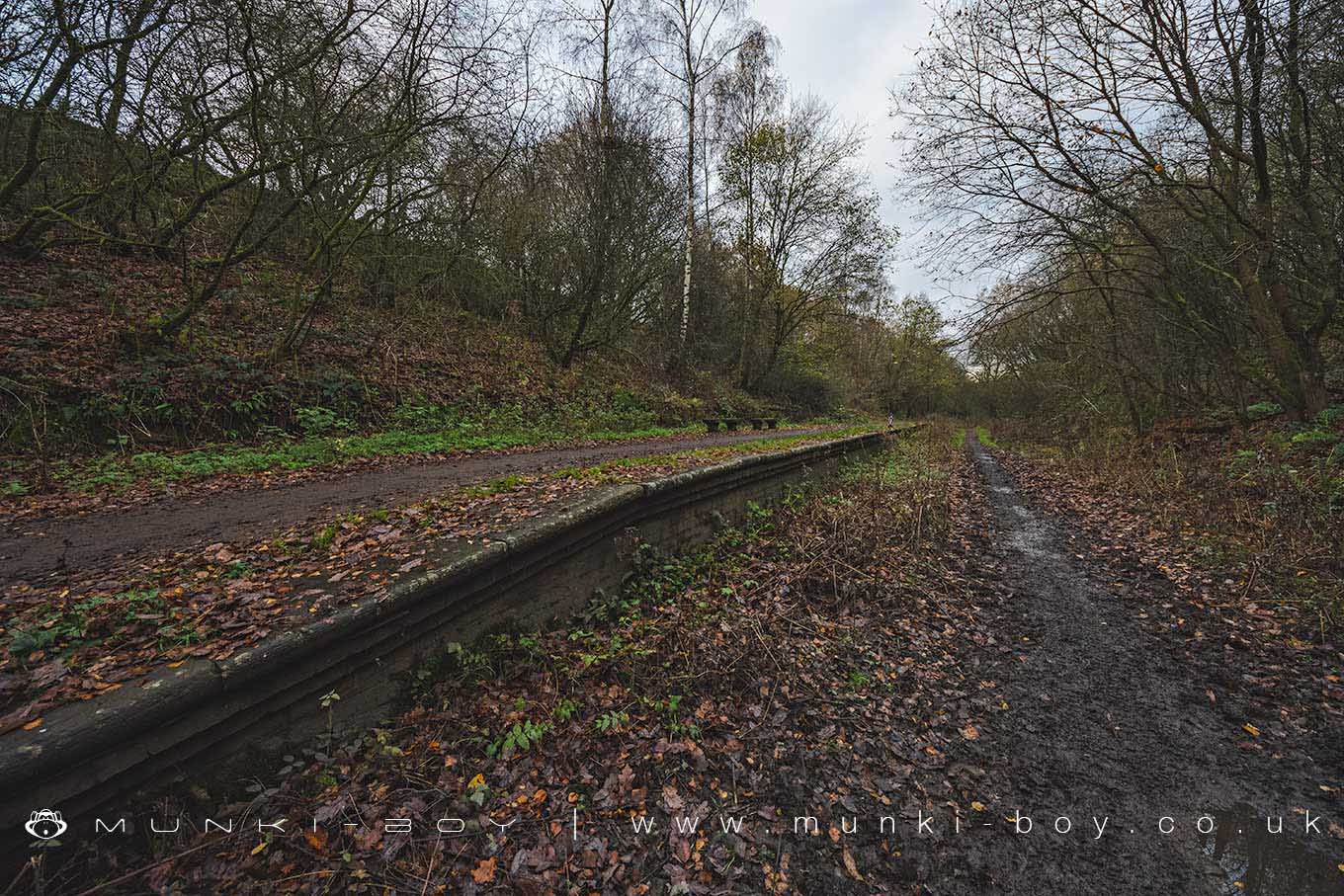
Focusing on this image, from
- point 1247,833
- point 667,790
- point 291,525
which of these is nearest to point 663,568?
point 667,790

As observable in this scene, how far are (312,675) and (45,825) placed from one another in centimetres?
67

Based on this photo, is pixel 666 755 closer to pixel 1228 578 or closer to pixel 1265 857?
pixel 1265 857

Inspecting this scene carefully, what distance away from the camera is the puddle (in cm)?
186

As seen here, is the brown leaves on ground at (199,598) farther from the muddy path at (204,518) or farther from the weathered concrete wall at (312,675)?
the muddy path at (204,518)

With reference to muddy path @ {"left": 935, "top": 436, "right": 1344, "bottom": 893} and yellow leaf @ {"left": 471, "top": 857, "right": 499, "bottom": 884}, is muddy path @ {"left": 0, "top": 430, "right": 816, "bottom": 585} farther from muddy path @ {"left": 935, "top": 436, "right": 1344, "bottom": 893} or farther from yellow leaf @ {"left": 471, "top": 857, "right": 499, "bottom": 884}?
muddy path @ {"left": 935, "top": 436, "right": 1344, "bottom": 893}

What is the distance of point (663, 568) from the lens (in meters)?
3.91

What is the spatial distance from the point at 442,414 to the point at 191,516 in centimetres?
518

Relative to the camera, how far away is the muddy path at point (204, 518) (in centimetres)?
260

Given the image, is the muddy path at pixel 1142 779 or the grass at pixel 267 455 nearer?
the muddy path at pixel 1142 779

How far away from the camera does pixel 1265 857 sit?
196cm

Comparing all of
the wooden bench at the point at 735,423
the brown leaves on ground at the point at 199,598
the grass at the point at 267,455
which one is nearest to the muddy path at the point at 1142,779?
the brown leaves on ground at the point at 199,598

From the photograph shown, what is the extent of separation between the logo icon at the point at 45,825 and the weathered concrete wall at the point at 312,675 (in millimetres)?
19

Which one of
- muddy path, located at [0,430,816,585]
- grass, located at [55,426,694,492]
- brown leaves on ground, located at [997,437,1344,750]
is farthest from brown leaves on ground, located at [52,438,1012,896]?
grass, located at [55,426,694,492]

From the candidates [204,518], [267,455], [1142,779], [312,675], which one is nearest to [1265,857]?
[1142,779]
